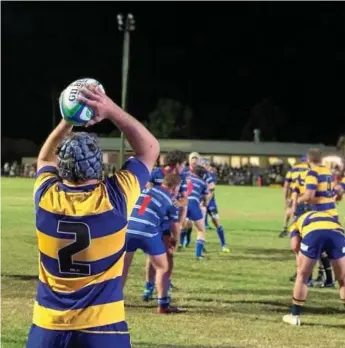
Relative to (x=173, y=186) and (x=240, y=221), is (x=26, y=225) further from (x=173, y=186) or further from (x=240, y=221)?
(x=173, y=186)

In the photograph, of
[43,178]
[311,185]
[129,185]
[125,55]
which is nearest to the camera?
[129,185]

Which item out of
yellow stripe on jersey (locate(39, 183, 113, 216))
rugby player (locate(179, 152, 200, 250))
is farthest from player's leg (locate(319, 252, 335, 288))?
yellow stripe on jersey (locate(39, 183, 113, 216))

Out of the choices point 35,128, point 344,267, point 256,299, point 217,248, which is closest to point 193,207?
point 217,248

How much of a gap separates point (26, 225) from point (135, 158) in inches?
679

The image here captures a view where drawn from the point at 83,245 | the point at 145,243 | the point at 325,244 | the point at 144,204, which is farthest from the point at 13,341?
the point at 83,245

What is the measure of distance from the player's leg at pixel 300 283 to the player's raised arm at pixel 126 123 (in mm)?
4888

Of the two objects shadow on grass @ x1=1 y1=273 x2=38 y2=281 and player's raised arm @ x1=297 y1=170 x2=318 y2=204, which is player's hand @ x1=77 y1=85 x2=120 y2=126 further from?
shadow on grass @ x1=1 y1=273 x2=38 y2=281

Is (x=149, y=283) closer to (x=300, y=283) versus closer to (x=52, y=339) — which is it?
(x=300, y=283)

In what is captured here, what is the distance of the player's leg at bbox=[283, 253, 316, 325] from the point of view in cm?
859

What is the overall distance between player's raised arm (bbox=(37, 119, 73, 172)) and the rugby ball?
0.24m

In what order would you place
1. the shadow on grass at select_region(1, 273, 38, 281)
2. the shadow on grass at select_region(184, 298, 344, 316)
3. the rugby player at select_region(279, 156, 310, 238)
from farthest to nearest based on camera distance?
the rugby player at select_region(279, 156, 310, 238) → the shadow on grass at select_region(1, 273, 38, 281) → the shadow on grass at select_region(184, 298, 344, 316)

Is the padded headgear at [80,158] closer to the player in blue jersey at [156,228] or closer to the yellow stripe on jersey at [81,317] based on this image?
the yellow stripe on jersey at [81,317]

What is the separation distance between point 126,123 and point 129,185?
34 centimetres

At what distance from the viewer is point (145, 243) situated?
8875 millimetres
